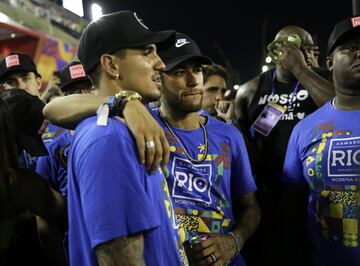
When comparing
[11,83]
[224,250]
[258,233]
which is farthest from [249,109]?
[11,83]

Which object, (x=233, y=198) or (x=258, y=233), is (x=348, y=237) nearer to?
(x=233, y=198)

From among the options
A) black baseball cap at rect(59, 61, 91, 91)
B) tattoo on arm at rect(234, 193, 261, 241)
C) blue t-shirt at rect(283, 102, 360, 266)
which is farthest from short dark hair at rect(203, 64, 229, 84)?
tattoo on arm at rect(234, 193, 261, 241)

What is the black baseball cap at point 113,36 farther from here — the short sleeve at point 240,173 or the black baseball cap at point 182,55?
the short sleeve at point 240,173

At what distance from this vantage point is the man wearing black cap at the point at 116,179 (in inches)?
51.3

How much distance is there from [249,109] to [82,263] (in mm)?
2373

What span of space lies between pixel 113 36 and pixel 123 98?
0.27 meters

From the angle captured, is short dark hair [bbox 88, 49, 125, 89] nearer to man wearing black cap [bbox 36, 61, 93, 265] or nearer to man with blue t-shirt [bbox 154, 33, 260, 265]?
man with blue t-shirt [bbox 154, 33, 260, 265]

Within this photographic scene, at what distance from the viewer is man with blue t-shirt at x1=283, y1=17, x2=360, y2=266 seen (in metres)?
2.35

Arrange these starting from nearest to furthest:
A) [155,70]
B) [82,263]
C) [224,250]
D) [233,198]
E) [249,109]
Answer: [82,263] → [155,70] → [224,250] → [233,198] → [249,109]

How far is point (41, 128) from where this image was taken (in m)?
2.63

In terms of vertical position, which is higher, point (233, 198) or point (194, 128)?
point (194, 128)

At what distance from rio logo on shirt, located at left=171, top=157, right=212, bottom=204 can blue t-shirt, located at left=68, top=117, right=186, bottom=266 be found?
0.87 metres

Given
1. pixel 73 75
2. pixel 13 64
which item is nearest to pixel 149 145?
pixel 73 75

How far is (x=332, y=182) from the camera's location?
242 centimetres
